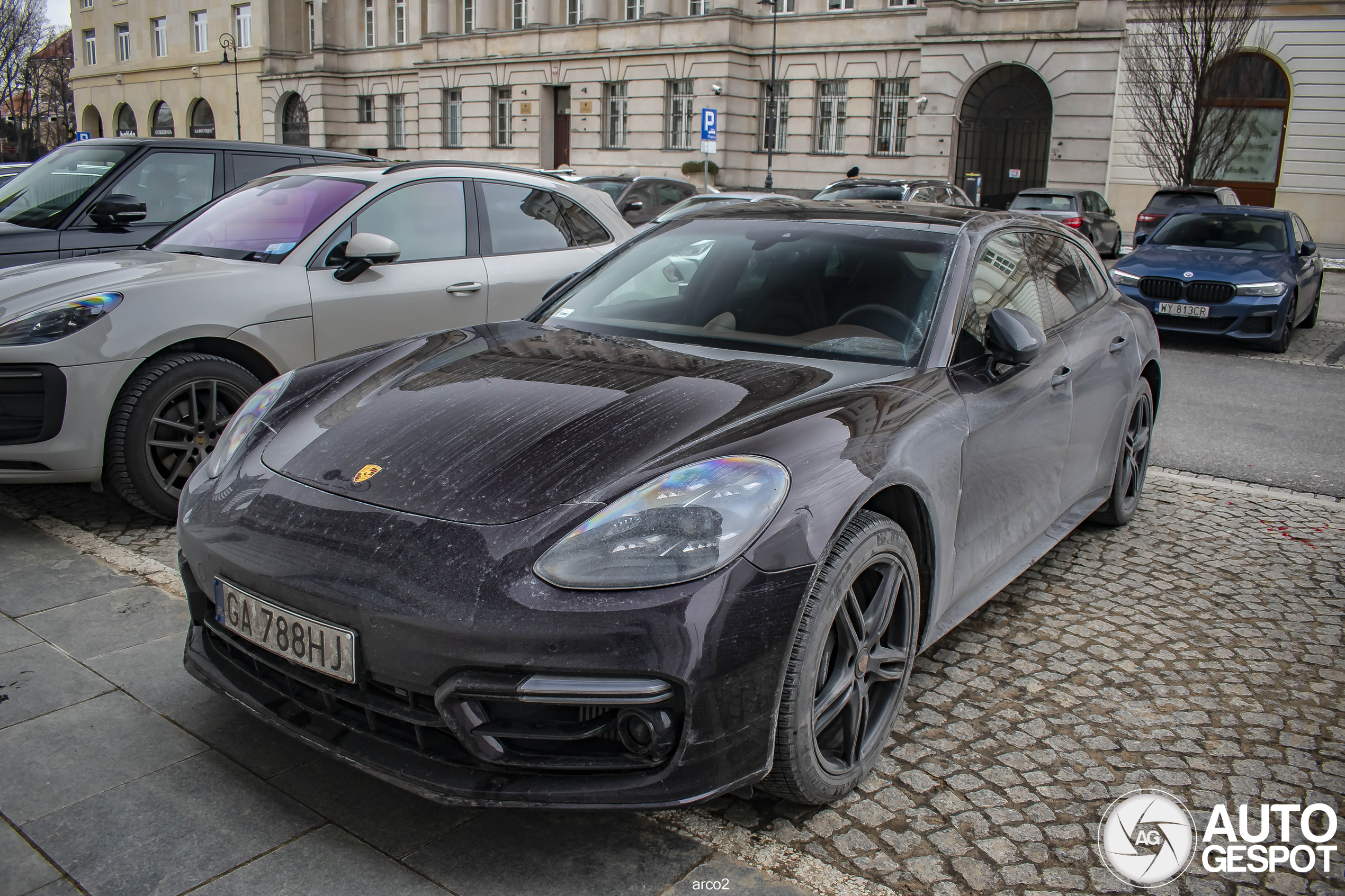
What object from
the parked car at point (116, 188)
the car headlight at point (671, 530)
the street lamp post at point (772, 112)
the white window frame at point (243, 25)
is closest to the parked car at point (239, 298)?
the parked car at point (116, 188)

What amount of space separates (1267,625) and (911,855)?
7.53 ft

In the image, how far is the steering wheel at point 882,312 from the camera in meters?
3.34

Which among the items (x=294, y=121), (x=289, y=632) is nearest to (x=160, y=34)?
(x=294, y=121)

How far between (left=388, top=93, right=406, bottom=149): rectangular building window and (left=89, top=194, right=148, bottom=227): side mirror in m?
44.3

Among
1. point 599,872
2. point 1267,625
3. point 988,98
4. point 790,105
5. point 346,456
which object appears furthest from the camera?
point 790,105

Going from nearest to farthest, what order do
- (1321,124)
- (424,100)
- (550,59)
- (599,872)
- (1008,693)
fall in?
(599,872), (1008,693), (1321,124), (550,59), (424,100)

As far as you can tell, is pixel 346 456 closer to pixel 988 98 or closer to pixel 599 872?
pixel 599 872

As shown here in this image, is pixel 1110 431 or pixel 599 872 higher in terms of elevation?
pixel 1110 431

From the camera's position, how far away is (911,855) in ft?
8.13

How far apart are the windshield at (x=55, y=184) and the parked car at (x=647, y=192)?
38.8 feet

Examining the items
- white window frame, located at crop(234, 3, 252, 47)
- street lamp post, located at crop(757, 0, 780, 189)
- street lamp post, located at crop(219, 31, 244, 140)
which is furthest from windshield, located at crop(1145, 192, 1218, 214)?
white window frame, located at crop(234, 3, 252, 47)

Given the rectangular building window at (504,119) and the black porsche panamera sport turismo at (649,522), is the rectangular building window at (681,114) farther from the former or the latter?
the black porsche panamera sport turismo at (649,522)

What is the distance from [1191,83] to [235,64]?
147 feet

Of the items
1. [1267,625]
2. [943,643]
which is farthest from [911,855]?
[1267,625]
